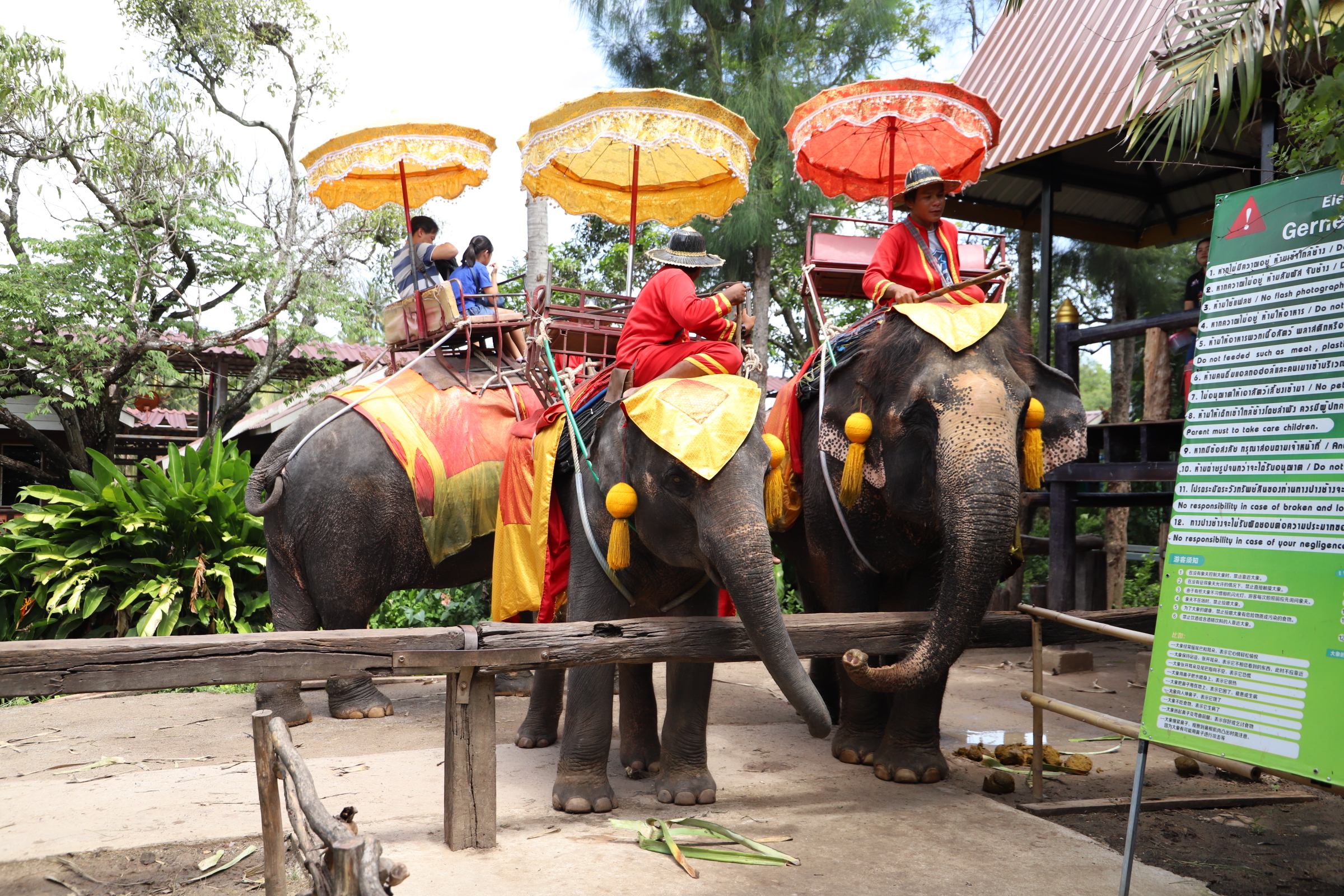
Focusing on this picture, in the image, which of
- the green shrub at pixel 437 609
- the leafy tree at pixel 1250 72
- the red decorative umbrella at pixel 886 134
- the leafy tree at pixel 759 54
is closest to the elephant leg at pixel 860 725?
the red decorative umbrella at pixel 886 134

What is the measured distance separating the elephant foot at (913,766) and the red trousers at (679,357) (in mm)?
1987

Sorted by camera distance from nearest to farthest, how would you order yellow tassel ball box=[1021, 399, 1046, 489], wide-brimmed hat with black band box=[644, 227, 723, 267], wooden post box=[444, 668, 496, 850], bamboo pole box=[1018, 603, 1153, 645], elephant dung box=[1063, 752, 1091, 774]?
1. wooden post box=[444, 668, 496, 850]
2. bamboo pole box=[1018, 603, 1153, 645]
3. yellow tassel ball box=[1021, 399, 1046, 489]
4. wide-brimmed hat with black band box=[644, 227, 723, 267]
5. elephant dung box=[1063, 752, 1091, 774]

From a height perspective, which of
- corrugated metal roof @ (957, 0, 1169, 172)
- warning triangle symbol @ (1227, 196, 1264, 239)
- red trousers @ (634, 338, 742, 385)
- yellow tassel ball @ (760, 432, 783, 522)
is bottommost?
yellow tassel ball @ (760, 432, 783, 522)

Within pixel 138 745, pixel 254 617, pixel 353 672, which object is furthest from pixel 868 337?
pixel 254 617

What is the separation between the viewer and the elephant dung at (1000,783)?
456 centimetres

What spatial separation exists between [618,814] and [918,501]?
186 cm

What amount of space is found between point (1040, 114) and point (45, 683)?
7.15 metres

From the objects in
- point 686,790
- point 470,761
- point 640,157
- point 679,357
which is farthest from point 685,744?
point 640,157

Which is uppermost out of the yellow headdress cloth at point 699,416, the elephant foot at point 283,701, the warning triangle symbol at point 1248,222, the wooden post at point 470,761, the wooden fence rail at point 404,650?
the warning triangle symbol at point 1248,222

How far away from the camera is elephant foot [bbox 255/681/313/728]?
5.75 meters

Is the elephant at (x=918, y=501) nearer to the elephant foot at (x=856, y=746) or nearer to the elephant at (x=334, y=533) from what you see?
the elephant foot at (x=856, y=746)

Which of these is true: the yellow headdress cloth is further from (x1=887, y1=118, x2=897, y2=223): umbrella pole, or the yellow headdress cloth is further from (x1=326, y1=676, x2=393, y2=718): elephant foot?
(x1=326, y1=676, x2=393, y2=718): elephant foot

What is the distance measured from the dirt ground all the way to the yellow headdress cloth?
1.51 metres

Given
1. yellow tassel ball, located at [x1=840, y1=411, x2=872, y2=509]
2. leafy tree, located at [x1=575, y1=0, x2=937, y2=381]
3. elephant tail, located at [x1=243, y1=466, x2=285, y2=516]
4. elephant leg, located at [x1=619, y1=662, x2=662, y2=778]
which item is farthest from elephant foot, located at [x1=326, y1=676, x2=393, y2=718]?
leafy tree, located at [x1=575, y1=0, x2=937, y2=381]
